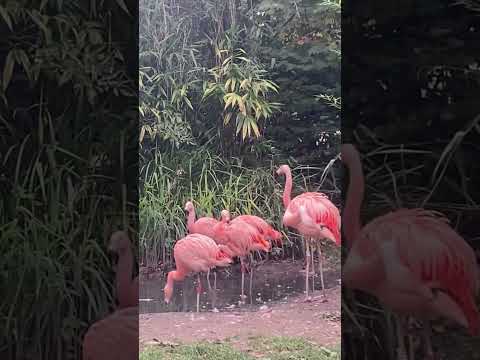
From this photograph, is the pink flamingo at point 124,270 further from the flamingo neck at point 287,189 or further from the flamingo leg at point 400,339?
the flamingo neck at point 287,189

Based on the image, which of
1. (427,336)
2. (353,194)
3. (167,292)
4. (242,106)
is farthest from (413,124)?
(167,292)

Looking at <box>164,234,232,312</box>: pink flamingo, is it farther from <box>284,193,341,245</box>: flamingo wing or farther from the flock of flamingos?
the flock of flamingos

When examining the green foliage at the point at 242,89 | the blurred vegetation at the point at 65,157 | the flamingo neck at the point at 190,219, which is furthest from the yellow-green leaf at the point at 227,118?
the blurred vegetation at the point at 65,157

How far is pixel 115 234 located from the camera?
121 centimetres

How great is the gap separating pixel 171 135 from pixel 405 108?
139 cm

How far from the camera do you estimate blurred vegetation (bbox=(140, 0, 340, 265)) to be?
233 cm

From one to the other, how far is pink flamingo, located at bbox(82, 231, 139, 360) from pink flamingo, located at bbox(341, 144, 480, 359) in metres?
0.46

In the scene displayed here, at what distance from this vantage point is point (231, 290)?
7.77ft

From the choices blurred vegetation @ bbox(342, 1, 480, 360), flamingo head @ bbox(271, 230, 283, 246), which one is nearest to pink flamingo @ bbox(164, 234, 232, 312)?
flamingo head @ bbox(271, 230, 283, 246)

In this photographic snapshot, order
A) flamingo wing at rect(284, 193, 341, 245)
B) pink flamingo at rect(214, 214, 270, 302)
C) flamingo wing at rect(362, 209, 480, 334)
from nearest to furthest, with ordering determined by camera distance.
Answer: flamingo wing at rect(362, 209, 480, 334)
flamingo wing at rect(284, 193, 341, 245)
pink flamingo at rect(214, 214, 270, 302)

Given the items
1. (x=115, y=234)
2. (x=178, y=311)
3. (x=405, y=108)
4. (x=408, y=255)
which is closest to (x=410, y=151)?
(x=405, y=108)

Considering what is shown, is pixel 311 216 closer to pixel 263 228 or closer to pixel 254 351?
pixel 263 228

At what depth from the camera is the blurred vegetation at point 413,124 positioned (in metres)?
1.14

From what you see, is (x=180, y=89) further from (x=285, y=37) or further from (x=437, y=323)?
(x=437, y=323)
